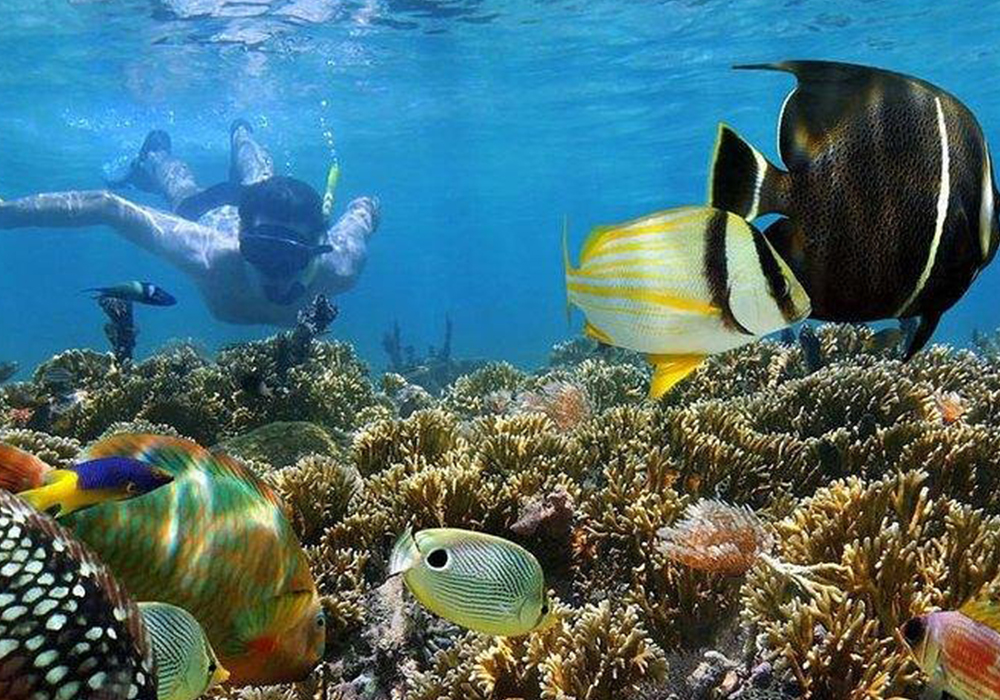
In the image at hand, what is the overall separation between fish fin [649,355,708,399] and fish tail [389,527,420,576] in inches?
40.4

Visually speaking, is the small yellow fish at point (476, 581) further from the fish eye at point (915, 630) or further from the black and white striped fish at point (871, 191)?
the black and white striped fish at point (871, 191)

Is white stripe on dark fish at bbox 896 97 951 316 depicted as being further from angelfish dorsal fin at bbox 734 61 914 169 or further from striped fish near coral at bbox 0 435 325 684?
striped fish near coral at bbox 0 435 325 684

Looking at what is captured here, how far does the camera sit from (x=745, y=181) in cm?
171

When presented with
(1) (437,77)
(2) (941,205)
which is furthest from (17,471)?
(1) (437,77)

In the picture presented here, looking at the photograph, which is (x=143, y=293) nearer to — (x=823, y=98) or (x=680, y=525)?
(x=680, y=525)

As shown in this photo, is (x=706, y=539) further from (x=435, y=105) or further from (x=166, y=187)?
(x=435, y=105)

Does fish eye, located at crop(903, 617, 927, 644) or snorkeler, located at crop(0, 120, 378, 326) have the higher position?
fish eye, located at crop(903, 617, 927, 644)

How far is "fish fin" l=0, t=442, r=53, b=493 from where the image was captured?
168 cm

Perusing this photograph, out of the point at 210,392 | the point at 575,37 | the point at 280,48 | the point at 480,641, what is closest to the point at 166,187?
the point at 280,48

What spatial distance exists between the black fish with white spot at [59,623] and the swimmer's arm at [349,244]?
18.4m

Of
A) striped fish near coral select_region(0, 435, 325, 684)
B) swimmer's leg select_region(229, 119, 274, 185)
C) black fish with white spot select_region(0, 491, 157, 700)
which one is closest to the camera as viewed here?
black fish with white spot select_region(0, 491, 157, 700)

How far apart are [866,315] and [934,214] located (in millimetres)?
248

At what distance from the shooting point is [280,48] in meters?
31.4

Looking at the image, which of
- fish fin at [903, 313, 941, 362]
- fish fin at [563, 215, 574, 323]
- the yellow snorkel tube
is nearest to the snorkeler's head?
the yellow snorkel tube
